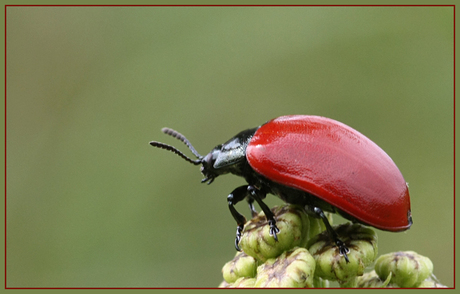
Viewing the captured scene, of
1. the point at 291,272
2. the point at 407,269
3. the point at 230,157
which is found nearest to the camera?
the point at 291,272

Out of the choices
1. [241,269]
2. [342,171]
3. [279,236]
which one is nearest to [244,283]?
[241,269]

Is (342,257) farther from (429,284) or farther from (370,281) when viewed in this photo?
(429,284)

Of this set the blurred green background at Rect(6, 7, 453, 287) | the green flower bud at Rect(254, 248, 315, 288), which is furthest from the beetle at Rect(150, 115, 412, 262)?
the blurred green background at Rect(6, 7, 453, 287)

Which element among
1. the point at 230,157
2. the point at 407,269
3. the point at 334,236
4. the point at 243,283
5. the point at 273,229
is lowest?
the point at 407,269

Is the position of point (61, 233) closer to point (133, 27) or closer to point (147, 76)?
point (147, 76)

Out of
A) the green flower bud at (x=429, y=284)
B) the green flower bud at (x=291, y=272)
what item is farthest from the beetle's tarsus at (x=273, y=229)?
the green flower bud at (x=429, y=284)

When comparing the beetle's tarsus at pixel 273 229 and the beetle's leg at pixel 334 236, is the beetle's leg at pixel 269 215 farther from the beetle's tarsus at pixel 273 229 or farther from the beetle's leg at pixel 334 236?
the beetle's leg at pixel 334 236

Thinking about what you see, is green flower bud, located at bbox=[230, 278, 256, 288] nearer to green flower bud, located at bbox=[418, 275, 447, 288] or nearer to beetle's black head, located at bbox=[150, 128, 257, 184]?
green flower bud, located at bbox=[418, 275, 447, 288]
